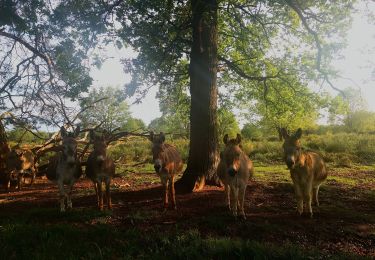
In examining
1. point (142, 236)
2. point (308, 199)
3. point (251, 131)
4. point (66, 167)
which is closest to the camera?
point (142, 236)

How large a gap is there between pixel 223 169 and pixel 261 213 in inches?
54.7

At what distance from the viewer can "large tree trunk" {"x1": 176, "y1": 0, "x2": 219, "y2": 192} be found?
11305 millimetres

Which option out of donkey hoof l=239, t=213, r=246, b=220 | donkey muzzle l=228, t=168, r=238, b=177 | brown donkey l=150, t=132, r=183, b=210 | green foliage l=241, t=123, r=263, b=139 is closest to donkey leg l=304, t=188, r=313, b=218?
donkey hoof l=239, t=213, r=246, b=220

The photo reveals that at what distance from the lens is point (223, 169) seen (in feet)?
28.4

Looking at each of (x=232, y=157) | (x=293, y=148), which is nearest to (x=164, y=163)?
(x=232, y=157)

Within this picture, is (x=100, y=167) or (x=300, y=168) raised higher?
(x=100, y=167)

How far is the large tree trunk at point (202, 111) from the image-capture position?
37.1 ft

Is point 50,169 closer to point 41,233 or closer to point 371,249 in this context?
point 41,233

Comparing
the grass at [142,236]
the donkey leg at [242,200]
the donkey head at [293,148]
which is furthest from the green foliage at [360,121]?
the donkey leg at [242,200]

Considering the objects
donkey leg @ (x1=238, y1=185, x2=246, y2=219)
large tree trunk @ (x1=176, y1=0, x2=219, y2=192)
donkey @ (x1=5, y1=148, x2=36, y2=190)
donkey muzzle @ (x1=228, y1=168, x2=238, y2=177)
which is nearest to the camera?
donkey muzzle @ (x1=228, y1=168, x2=238, y2=177)

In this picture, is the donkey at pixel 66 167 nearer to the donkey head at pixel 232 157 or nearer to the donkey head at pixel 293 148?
the donkey head at pixel 232 157

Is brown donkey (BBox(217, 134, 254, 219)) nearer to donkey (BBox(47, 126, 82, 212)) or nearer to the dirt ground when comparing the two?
the dirt ground

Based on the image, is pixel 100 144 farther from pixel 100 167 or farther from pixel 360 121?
pixel 360 121

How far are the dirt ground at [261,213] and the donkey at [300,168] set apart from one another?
48cm
